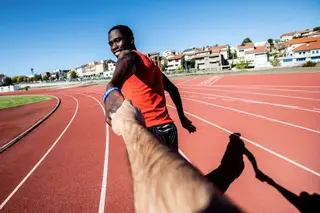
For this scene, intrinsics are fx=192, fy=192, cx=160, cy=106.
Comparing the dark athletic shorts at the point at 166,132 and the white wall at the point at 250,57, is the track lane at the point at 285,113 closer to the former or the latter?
the dark athletic shorts at the point at 166,132

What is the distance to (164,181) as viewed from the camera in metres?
0.36

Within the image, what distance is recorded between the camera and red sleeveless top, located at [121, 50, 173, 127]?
1559 millimetres

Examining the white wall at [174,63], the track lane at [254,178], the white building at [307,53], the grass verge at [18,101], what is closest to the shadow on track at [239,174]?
the track lane at [254,178]

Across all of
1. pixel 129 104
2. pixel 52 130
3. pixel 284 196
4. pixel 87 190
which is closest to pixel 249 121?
pixel 284 196

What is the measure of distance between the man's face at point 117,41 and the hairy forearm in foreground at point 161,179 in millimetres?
1022

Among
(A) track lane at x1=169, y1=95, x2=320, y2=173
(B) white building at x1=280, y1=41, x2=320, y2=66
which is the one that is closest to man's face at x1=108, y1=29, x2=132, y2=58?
(A) track lane at x1=169, y1=95, x2=320, y2=173

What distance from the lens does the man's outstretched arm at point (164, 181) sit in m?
0.29

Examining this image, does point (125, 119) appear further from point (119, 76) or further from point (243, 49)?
point (243, 49)

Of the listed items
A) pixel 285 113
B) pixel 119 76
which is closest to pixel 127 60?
pixel 119 76

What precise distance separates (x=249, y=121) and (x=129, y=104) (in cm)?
737

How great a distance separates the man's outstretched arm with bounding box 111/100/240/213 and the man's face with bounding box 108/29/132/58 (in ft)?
3.24

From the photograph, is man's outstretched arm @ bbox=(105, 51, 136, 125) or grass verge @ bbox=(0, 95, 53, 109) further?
grass verge @ bbox=(0, 95, 53, 109)

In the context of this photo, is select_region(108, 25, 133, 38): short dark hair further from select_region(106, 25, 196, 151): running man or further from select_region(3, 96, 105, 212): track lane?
select_region(3, 96, 105, 212): track lane

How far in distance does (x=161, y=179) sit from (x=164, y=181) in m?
0.01
